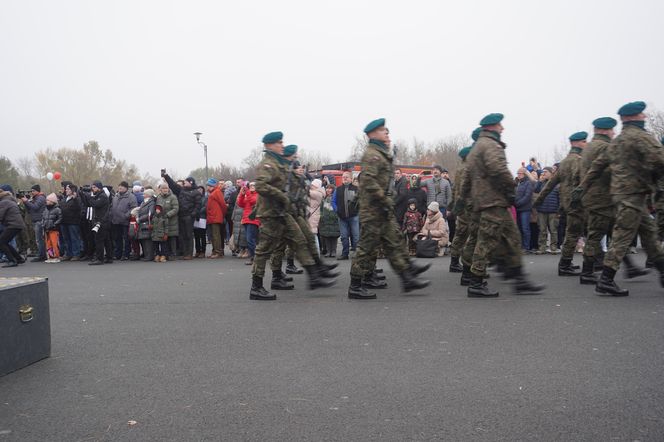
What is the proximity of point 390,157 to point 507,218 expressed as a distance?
1620mm

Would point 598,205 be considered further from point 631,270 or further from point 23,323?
point 23,323

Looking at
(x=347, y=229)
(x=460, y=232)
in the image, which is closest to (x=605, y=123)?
(x=460, y=232)

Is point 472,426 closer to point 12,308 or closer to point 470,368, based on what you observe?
point 470,368

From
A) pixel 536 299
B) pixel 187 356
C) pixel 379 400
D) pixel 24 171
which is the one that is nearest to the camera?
pixel 379 400

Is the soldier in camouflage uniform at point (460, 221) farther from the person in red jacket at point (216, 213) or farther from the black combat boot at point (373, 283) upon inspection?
the person in red jacket at point (216, 213)

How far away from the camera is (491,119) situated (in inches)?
267

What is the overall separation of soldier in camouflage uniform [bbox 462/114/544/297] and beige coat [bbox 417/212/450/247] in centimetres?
545

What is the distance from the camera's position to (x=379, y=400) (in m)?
3.47

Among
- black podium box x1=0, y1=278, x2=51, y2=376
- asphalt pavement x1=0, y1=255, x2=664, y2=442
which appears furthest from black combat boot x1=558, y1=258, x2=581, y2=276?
black podium box x1=0, y1=278, x2=51, y2=376

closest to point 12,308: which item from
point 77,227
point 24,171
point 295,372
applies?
point 295,372

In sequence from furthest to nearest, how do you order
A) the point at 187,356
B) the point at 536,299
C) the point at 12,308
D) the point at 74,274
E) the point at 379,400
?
the point at 74,274 < the point at 536,299 < the point at 187,356 < the point at 12,308 < the point at 379,400

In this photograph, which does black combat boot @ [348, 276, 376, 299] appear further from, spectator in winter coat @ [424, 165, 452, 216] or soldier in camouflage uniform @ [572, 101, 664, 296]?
spectator in winter coat @ [424, 165, 452, 216]

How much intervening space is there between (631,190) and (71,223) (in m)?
12.4

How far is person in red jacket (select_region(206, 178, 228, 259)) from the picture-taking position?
13.6 meters
